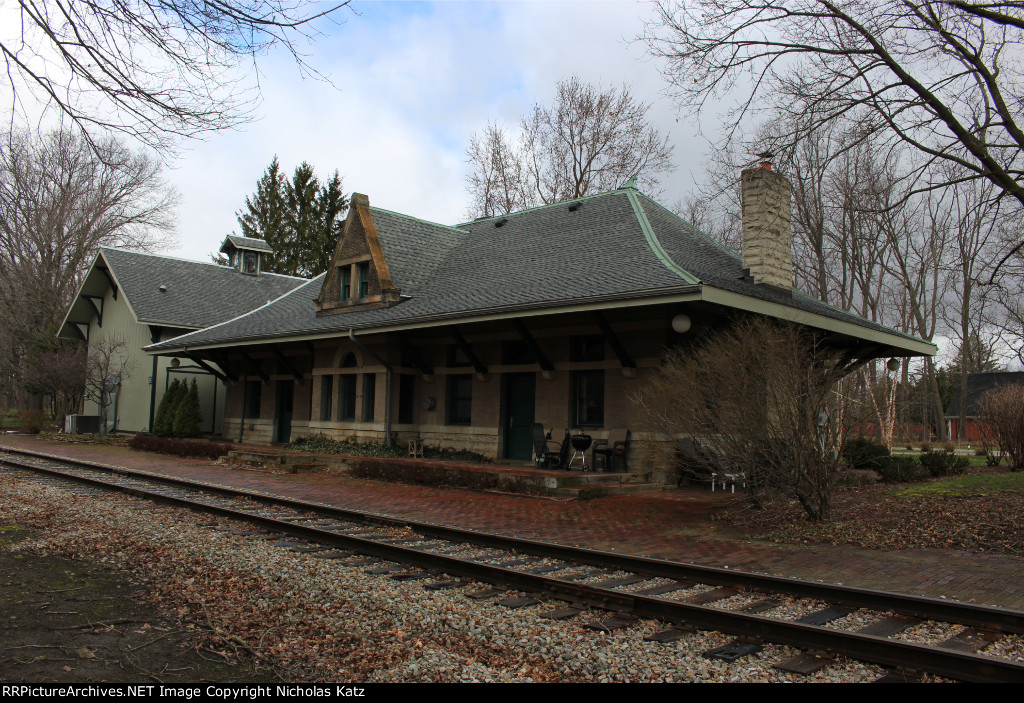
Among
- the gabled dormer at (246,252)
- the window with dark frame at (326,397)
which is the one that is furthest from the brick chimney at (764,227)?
the gabled dormer at (246,252)

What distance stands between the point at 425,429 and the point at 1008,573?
13.5 metres

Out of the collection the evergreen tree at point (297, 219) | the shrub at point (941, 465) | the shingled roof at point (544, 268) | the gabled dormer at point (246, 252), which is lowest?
the shrub at point (941, 465)

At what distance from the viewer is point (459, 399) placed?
1808cm

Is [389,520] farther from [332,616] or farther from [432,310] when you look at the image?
[432,310]

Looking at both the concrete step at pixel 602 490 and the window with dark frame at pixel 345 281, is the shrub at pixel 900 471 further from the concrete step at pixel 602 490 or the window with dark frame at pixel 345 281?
the window with dark frame at pixel 345 281

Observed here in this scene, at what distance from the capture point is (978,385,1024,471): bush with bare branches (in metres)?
15.5

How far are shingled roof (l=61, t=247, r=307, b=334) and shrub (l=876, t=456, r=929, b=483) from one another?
25660 millimetres

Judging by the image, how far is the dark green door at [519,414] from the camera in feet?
54.1

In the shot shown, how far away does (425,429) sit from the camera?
18.4 meters

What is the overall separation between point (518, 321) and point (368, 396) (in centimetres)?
606

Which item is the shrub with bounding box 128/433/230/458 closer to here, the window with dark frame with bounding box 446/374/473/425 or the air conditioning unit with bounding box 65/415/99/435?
the window with dark frame with bounding box 446/374/473/425

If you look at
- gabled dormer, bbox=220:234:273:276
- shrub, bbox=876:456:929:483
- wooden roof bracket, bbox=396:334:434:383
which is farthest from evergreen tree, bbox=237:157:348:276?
shrub, bbox=876:456:929:483

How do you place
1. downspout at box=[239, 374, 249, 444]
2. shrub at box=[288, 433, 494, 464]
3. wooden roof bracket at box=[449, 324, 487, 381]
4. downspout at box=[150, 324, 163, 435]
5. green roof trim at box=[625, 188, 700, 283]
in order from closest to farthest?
1. green roof trim at box=[625, 188, 700, 283]
2. wooden roof bracket at box=[449, 324, 487, 381]
3. shrub at box=[288, 433, 494, 464]
4. downspout at box=[239, 374, 249, 444]
5. downspout at box=[150, 324, 163, 435]

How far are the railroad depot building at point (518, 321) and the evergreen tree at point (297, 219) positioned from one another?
98.2ft
